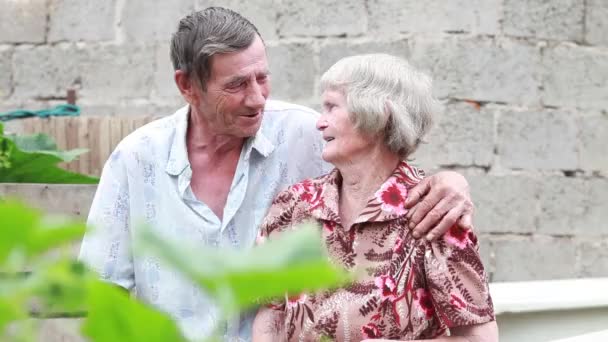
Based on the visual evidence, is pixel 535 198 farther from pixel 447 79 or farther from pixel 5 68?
pixel 5 68

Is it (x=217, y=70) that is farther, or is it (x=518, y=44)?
(x=518, y=44)

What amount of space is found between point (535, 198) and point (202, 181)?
2.79 metres

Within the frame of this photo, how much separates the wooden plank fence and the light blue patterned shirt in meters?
1.62

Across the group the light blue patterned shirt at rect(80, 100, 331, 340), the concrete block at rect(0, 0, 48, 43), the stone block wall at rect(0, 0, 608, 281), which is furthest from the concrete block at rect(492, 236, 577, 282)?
the concrete block at rect(0, 0, 48, 43)

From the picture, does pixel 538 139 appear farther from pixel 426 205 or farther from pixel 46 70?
pixel 426 205

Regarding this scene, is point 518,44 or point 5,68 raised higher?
point 518,44

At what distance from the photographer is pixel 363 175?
2557 mm

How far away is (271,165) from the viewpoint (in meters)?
2.85

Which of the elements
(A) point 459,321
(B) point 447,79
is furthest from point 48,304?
(B) point 447,79

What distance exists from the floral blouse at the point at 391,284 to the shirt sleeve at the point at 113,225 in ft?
1.80

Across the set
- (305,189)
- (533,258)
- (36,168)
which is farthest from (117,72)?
(305,189)

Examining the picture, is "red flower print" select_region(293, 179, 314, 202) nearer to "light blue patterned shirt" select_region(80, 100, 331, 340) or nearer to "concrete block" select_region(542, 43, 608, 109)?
"light blue patterned shirt" select_region(80, 100, 331, 340)

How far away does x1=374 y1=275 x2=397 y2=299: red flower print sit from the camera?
7.93ft

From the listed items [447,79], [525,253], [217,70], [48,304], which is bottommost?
[525,253]
